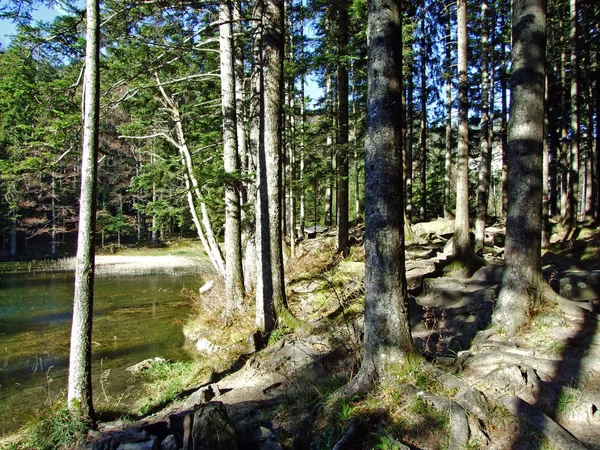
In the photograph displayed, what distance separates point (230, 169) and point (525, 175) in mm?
7064

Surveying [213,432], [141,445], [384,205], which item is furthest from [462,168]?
[141,445]

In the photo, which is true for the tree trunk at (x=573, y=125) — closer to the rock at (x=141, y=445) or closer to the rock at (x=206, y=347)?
the rock at (x=206, y=347)

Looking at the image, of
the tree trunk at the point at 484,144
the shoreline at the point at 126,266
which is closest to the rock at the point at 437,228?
the tree trunk at the point at 484,144

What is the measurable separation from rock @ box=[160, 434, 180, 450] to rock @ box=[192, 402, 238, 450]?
40 cm

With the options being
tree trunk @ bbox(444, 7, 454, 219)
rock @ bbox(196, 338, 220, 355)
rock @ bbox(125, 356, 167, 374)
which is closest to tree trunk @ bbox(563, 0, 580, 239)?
tree trunk @ bbox(444, 7, 454, 219)

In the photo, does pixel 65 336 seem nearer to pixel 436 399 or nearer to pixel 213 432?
pixel 213 432

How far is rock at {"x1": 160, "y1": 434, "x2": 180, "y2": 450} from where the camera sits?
449 cm

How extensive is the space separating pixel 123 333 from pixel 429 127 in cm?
2277

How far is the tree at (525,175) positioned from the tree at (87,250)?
5.90 metres

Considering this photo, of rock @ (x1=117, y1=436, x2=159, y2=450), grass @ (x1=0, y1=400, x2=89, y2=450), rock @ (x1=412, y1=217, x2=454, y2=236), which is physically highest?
rock @ (x1=412, y1=217, x2=454, y2=236)

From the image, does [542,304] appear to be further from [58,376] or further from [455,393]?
[58,376]

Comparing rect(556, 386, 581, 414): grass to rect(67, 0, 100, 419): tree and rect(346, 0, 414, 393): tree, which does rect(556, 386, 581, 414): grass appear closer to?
rect(346, 0, 414, 393): tree

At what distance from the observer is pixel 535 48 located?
221 inches

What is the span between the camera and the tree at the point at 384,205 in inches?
181
